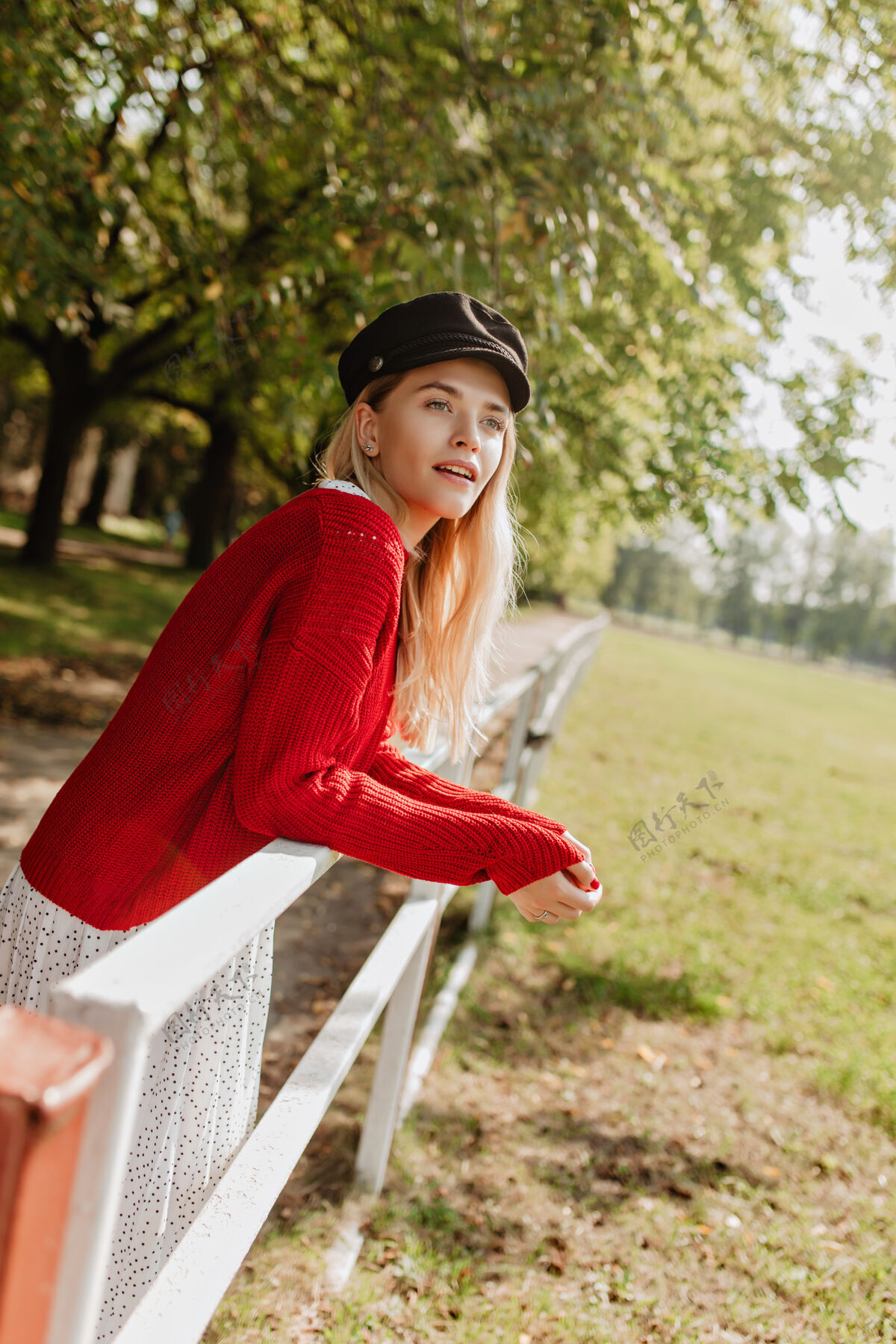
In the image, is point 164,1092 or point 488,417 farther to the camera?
point 488,417

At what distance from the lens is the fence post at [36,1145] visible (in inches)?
22.3

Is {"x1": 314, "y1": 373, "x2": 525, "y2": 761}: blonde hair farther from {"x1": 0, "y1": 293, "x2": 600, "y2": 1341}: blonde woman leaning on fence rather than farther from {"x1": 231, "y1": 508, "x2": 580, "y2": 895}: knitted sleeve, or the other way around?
{"x1": 231, "y1": 508, "x2": 580, "y2": 895}: knitted sleeve

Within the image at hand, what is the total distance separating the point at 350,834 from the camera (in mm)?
1345

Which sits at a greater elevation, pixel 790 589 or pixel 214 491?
pixel 790 589

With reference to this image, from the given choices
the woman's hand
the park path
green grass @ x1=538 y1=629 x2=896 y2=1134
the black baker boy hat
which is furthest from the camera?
the park path

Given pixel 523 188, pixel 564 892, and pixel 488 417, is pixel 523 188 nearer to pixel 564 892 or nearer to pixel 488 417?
pixel 488 417

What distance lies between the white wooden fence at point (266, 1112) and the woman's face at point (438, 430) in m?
0.67

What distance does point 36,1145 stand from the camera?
0.57 metres

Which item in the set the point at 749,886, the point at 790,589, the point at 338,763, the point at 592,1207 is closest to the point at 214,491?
the point at 749,886

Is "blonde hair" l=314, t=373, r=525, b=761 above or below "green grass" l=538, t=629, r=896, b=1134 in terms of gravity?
above

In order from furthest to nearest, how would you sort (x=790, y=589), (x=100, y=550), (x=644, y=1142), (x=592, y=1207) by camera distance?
(x=790, y=589)
(x=100, y=550)
(x=644, y=1142)
(x=592, y=1207)

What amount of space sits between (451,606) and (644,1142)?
231 cm

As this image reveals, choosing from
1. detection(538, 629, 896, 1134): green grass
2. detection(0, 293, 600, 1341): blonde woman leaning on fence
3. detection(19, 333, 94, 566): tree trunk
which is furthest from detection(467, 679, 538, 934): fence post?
detection(19, 333, 94, 566): tree trunk

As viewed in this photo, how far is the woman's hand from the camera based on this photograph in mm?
1437
